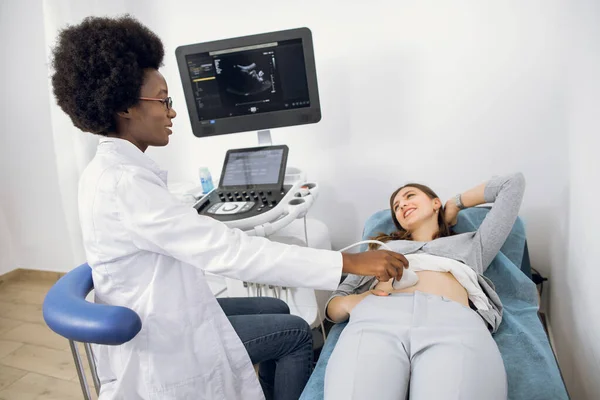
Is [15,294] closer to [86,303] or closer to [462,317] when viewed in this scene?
[86,303]

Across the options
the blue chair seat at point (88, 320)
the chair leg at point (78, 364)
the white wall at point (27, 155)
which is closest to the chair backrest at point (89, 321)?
the blue chair seat at point (88, 320)

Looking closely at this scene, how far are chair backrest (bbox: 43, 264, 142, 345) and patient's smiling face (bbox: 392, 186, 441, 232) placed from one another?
0.96 metres

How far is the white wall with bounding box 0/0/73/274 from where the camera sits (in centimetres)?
240

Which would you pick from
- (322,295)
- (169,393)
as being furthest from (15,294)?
(169,393)

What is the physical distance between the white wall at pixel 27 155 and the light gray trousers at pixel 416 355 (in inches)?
88.1

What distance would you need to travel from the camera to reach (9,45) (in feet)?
8.00

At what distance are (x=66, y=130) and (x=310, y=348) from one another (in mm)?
1674

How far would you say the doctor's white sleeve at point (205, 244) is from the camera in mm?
931

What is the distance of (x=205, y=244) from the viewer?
949 millimetres

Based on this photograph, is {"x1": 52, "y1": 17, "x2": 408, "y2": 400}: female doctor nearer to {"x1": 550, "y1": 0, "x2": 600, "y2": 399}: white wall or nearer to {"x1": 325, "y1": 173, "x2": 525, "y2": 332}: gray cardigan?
{"x1": 325, "y1": 173, "x2": 525, "y2": 332}: gray cardigan

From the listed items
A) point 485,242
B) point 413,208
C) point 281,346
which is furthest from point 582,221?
point 281,346

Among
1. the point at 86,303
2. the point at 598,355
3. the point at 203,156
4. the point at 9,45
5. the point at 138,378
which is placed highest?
the point at 9,45

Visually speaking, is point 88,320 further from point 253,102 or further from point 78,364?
point 253,102

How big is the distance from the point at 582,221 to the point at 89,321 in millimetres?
1319
